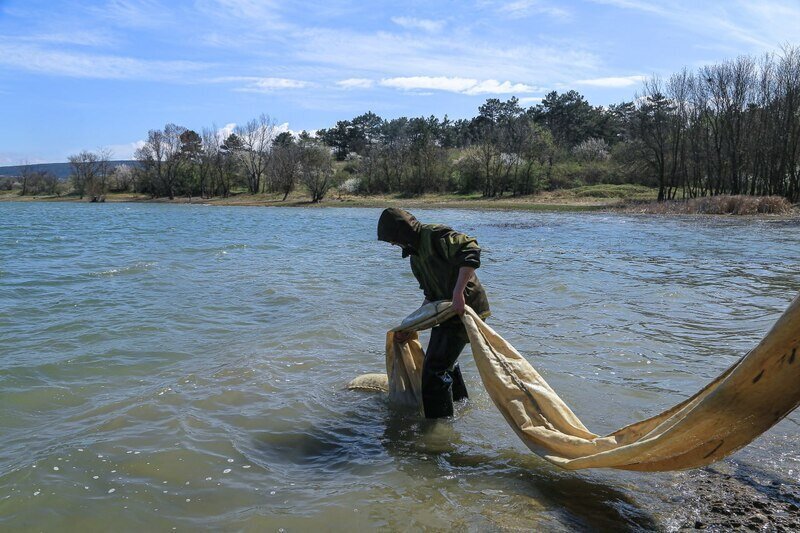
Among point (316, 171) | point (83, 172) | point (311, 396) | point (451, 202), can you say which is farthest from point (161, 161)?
point (311, 396)

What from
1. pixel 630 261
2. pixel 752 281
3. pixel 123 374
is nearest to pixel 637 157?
pixel 630 261

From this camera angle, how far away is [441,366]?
17.2 feet

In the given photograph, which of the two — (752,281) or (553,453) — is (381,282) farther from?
(553,453)

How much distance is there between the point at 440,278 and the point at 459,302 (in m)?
0.37

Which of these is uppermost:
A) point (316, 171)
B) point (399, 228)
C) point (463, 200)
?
point (316, 171)

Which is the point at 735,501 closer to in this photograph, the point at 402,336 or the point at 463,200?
the point at 402,336

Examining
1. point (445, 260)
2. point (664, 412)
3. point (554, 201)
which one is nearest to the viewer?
point (664, 412)

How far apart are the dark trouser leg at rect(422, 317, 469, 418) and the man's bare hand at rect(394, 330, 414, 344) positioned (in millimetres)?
311

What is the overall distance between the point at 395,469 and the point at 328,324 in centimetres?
530

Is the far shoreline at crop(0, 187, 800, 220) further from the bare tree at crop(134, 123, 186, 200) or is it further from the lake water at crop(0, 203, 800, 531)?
the lake water at crop(0, 203, 800, 531)

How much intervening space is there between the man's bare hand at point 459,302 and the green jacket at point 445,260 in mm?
195

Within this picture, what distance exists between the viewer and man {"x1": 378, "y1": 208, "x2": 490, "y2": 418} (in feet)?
15.8

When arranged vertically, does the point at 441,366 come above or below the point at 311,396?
above

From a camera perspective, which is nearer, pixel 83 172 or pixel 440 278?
pixel 440 278
